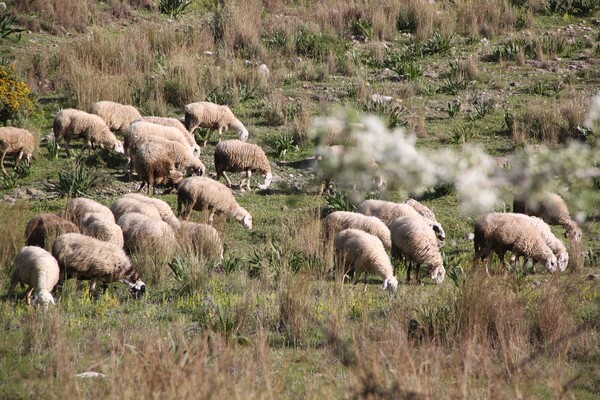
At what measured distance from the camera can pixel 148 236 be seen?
1058 centimetres

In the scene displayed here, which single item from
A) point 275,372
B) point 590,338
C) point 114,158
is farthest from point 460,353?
point 114,158

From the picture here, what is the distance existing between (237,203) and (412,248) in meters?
3.79

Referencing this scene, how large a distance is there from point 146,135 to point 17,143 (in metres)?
2.32

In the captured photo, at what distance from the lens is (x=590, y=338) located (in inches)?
327

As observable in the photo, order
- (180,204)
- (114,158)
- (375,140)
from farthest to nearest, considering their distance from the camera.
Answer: (114,158) < (180,204) < (375,140)

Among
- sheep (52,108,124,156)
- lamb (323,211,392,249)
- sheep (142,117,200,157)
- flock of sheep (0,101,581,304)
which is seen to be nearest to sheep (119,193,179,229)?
flock of sheep (0,101,581,304)

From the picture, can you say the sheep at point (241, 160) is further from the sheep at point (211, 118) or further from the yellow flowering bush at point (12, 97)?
the yellow flowering bush at point (12, 97)

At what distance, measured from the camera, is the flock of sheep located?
941cm

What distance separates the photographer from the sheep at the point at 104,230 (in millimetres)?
10227

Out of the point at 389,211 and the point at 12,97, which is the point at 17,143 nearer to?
the point at 12,97

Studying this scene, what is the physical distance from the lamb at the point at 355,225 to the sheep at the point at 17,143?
Result: 6.36 meters

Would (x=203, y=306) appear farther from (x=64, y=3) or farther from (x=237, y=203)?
(x=64, y=3)

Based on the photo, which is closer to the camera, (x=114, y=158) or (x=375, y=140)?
(x=375, y=140)

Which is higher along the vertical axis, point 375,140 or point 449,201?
point 375,140
